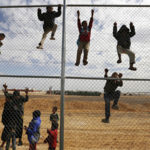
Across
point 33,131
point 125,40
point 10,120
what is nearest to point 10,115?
point 10,120

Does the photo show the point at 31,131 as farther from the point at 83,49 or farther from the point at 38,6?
the point at 38,6

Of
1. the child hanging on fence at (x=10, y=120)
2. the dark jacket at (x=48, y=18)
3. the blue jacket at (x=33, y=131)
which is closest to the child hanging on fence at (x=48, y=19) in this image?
the dark jacket at (x=48, y=18)

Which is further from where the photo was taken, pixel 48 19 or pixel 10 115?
pixel 10 115

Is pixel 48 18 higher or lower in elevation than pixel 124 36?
higher

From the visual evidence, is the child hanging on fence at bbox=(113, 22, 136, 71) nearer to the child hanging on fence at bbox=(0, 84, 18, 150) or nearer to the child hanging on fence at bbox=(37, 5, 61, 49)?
the child hanging on fence at bbox=(37, 5, 61, 49)

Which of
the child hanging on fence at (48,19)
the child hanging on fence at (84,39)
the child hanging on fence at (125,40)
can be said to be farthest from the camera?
the child hanging on fence at (84,39)

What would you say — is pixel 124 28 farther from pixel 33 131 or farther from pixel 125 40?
pixel 33 131

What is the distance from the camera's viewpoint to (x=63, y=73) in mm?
2996

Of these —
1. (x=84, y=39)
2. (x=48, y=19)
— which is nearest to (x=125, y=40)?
(x=84, y=39)

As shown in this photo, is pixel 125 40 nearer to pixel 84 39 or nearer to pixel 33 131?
pixel 84 39

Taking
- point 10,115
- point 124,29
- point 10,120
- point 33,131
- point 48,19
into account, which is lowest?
point 33,131

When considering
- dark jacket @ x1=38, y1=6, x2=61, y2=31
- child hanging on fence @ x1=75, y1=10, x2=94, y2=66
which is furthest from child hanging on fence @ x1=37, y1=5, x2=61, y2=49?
child hanging on fence @ x1=75, y1=10, x2=94, y2=66

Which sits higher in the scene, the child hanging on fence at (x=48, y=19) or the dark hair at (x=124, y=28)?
the child hanging on fence at (x=48, y=19)

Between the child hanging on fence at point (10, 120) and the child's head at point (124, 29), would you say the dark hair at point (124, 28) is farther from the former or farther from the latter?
the child hanging on fence at point (10, 120)
